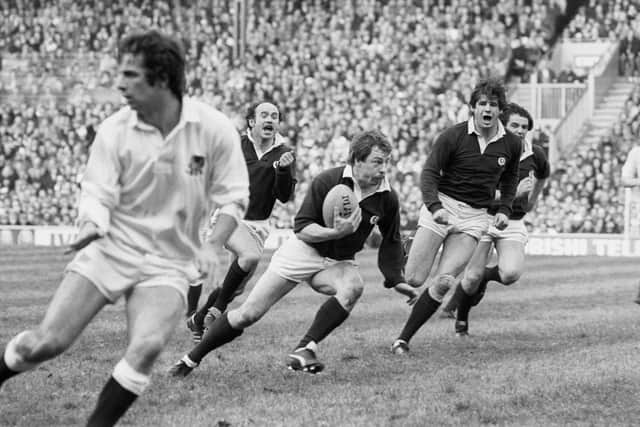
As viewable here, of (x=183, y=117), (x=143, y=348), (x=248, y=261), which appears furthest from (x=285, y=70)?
(x=143, y=348)

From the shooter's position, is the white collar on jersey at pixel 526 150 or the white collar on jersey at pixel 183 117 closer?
the white collar on jersey at pixel 183 117

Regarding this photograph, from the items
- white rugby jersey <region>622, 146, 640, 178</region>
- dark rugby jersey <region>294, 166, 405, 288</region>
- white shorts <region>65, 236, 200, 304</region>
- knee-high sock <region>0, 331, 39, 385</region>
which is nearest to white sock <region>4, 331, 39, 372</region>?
knee-high sock <region>0, 331, 39, 385</region>

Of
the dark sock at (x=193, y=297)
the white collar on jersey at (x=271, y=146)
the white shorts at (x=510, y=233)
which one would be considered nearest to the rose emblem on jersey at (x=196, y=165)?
the white collar on jersey at (x=271, y=146)

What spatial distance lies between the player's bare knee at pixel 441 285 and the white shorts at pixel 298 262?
167 cm

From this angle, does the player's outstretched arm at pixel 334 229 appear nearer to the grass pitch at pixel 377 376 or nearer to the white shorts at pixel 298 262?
the white shorts at pixel 298 262

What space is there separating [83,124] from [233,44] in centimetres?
534

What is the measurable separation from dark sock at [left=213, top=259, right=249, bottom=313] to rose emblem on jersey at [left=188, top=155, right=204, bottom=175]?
18.1 ft

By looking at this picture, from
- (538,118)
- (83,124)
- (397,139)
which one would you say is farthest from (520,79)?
(83,124)

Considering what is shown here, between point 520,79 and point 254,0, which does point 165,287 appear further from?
point 254,0

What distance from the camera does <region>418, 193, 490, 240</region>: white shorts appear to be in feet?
35.5

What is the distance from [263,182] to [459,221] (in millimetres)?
2146

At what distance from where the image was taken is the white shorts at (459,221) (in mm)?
10820

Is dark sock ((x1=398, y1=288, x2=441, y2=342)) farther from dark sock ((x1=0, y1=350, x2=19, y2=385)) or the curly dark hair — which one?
the curly dark hair

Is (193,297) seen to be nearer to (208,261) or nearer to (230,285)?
(230,285)
